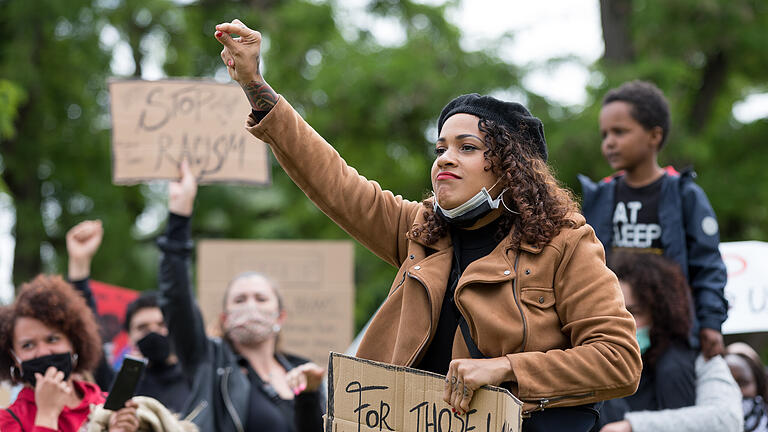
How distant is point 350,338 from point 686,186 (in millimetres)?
3588

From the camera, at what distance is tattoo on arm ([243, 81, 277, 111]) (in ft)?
9.19

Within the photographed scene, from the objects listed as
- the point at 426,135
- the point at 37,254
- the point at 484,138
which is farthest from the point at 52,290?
the point at 37,254

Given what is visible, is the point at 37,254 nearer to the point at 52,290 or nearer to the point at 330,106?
the point at 330,106

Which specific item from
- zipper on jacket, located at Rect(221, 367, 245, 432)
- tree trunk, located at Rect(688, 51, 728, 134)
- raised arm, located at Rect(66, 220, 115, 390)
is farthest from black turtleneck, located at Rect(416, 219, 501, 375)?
tree trunk, located at Rect(688, 51, 728, 134)

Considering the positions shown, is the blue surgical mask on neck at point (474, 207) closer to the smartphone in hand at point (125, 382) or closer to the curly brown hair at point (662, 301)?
the smartphone in hand at point (125, 382)

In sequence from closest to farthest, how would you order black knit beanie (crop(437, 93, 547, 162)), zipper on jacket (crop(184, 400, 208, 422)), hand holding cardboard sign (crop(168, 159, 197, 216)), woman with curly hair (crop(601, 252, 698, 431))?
black knit beanie (crop(437, 93, 547, 162))
woman with curly hair (crop(601, 252, 698, 431))
zipper on jacket (crop(184, 400, 208, 422))
hand holding cardboard sign (crop(168, 159, 197, 216))

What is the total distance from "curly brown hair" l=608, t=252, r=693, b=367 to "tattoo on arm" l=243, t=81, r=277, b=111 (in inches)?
85.6

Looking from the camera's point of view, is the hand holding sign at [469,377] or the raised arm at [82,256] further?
the raised arm at [82,256]

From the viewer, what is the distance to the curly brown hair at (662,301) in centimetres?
432

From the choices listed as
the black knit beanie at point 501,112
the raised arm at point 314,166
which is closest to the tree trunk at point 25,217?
the raised arm at point 314,166

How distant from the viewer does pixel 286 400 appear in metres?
5.07

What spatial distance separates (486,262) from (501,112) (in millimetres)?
460

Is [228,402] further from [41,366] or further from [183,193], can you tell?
[41,366]

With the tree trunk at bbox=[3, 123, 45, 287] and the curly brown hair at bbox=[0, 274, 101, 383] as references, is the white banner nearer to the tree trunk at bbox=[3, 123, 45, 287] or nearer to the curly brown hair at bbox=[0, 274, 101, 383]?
the curly brown hair at bbox=[0, 274, 101, 383]
